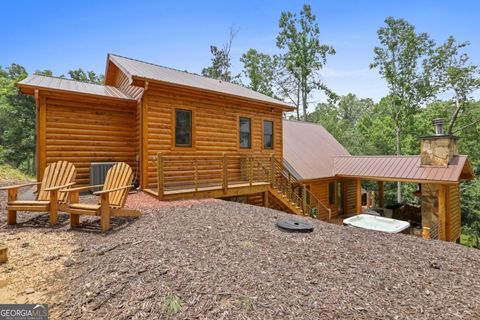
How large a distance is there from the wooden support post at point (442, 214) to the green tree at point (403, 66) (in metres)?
12.4

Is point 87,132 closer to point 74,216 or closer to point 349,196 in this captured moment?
point 74,216

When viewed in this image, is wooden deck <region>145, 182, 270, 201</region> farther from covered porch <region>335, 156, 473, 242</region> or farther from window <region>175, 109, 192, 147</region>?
covered porch <region>335, 156, 473, 242</region>

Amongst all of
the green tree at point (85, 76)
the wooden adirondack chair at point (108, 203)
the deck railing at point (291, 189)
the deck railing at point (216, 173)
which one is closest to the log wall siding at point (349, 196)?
the deck railing at point (291, 189)

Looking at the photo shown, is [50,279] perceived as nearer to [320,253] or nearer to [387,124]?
[320,253]

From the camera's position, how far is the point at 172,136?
8344 millimetres

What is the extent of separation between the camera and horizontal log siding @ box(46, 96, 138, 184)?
24.3 feet

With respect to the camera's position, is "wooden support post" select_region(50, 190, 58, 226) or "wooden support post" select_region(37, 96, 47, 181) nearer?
"wooden support post" select_region(50, 190, 58, 226)

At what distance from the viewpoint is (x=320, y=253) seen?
3.80 meters

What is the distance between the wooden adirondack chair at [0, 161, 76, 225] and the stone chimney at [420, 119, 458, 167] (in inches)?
493

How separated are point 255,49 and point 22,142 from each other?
25.4 m

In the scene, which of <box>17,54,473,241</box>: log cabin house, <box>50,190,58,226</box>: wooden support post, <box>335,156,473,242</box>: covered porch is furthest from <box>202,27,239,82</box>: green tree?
<box>50,190,58,226</box>: wooden support post

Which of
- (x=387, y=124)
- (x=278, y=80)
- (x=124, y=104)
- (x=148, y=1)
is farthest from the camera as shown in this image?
(x=278, y=80)

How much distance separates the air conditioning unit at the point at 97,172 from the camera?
7578 mm

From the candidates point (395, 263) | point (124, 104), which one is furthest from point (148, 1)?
point (395, 263)
